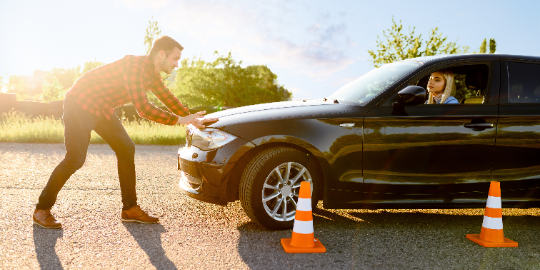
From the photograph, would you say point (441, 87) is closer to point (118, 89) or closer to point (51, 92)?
point (118, 89)

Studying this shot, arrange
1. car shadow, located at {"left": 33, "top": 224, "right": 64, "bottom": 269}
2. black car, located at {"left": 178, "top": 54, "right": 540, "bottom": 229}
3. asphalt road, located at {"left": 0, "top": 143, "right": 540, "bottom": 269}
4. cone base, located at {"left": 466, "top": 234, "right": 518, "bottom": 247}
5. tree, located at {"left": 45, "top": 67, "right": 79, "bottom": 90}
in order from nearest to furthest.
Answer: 1. car shadow, located at {"left": 33, "top": 224, "right": 64, "bottom": 269}
2. asphalt road, located at {"left": 0, "top": 143, "right": 540, "bottom": 269}
3. cone base, located at {"left": 466, "top": 234, "right": 518, "bottom": 247}
4. black car, located at {"left": 178, "top": 54, "right": 540, "bottom": 229}
5. tree, located at {"left": 45, "top": 67, "right": 79, "bottom": 90}

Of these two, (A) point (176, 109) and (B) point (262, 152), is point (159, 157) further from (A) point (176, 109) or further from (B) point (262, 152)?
(B) point (262, 152)

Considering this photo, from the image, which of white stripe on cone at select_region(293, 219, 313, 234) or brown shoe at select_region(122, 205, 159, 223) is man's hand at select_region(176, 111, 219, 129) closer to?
brown shoe at select_region(122, 205, 159, 223)

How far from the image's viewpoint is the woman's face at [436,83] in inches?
187

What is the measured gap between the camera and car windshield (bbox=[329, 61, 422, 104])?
4.44 meters

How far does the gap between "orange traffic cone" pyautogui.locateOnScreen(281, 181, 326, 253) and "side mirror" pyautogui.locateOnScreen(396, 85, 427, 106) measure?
4.18 feet

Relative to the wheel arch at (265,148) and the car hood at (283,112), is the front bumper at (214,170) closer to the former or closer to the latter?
the wheel arch at (265,148)

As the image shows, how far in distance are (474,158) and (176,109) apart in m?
3.08

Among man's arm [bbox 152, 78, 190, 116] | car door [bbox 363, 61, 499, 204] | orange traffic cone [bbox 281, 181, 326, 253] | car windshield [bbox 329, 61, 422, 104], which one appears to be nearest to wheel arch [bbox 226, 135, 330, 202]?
car door [bbox 363, 61, 499, 204]

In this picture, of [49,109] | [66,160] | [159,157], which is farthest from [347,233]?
[49,109]

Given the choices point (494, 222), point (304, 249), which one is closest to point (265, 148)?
point (304, 249)

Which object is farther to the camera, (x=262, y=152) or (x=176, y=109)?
(x=176, y=109)

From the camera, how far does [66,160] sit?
424 cm

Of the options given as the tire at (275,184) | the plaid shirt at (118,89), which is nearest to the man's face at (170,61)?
the plaid shirt at (118,89)
